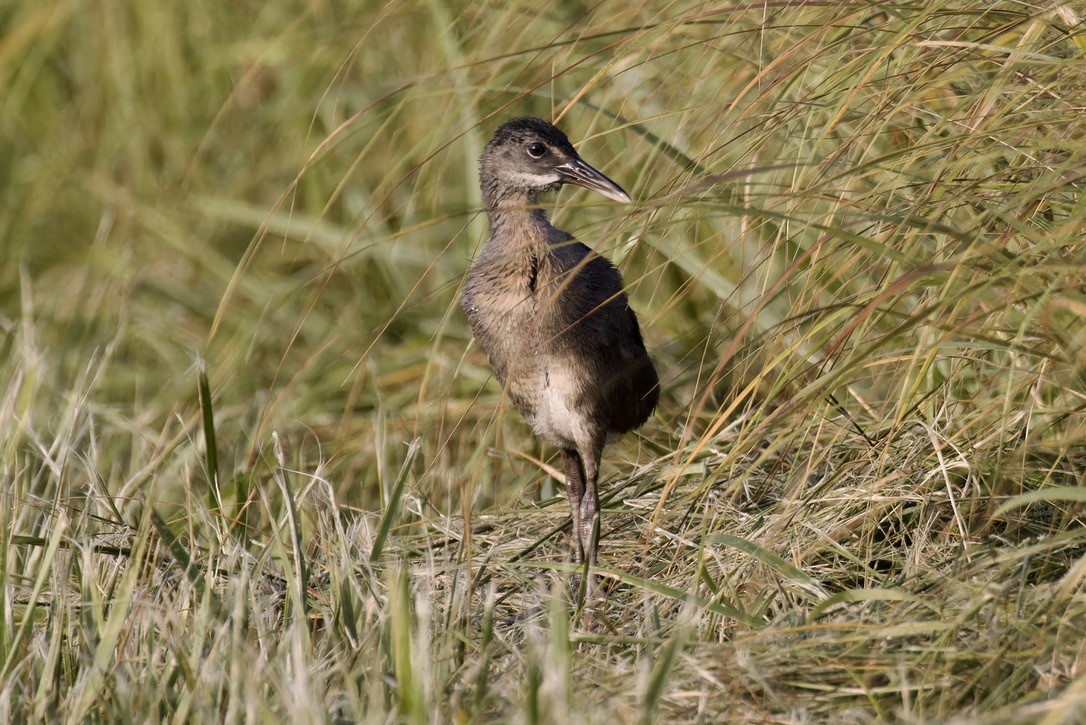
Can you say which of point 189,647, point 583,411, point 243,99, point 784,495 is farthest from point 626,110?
point 243,99

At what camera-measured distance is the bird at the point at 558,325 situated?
3762 mm

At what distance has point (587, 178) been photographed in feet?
12.8

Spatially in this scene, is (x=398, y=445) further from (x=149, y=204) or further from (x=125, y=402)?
(x=149, y=204)

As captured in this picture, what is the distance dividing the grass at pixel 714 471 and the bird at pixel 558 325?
0.14 meters

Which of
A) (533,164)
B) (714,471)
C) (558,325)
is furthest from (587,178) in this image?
(714,471)

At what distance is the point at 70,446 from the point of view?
3479mm

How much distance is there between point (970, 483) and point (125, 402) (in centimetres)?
365

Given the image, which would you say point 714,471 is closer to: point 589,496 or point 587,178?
point 589,496

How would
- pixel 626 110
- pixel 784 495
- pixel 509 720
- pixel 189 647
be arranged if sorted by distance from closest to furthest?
1. pixel 509 720
2. pixel 189 647
3. pixel 784 495
4. pixel 626 110

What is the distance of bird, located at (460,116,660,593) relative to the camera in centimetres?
376

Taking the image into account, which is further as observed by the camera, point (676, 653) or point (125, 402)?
point (125, 402)

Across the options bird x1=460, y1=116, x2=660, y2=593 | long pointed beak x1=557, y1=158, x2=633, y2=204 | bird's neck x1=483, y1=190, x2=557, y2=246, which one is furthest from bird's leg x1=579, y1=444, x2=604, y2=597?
long pointed beak x1=557, y1=158, x2=633, y2=204

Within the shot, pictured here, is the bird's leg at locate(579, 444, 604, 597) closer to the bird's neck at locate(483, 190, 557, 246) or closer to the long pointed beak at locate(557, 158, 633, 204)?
the bird's neck at locate(483, 190, 557, 246)

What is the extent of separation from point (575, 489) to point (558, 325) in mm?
489
